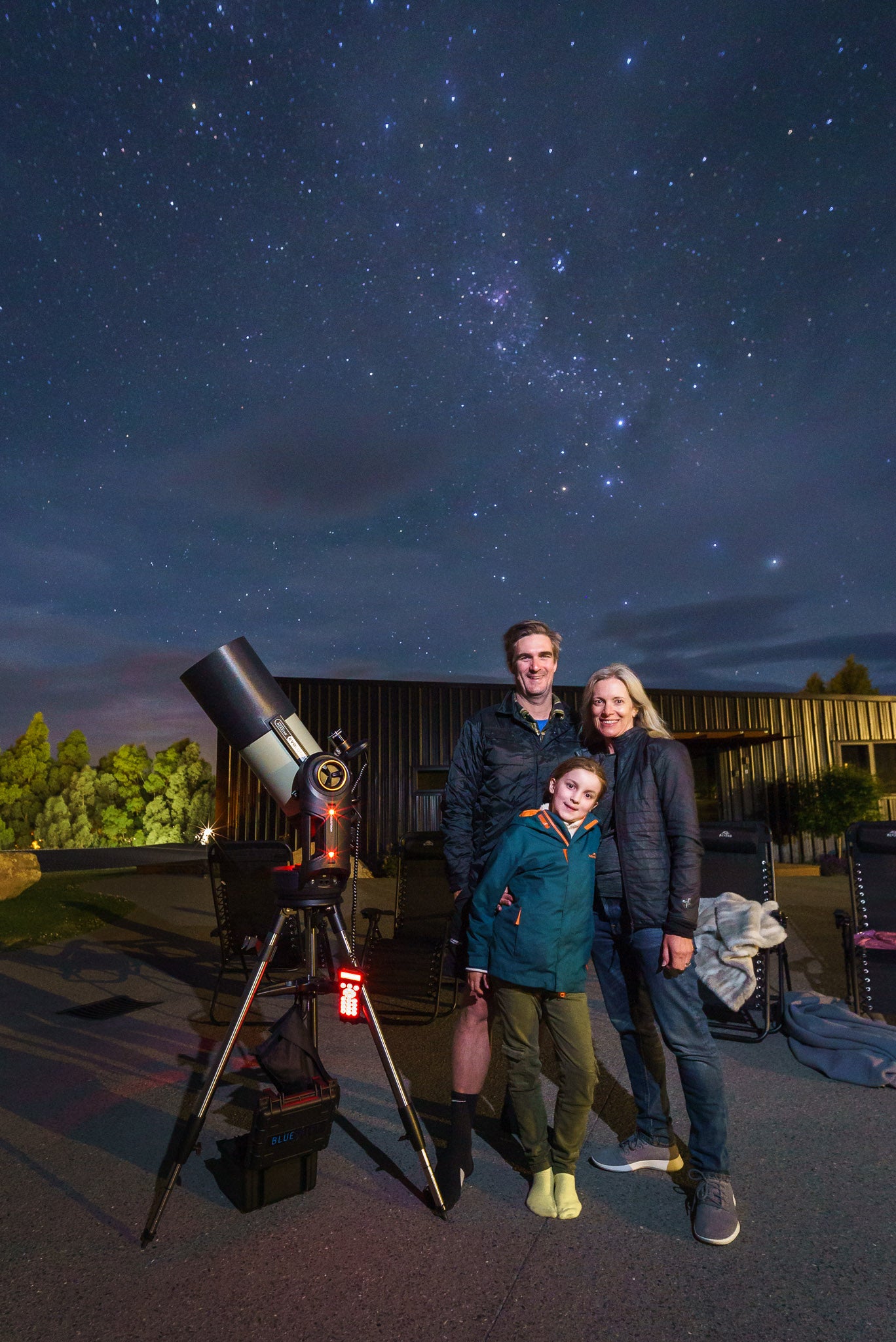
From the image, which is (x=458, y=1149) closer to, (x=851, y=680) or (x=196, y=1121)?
(x=196, y=1121)

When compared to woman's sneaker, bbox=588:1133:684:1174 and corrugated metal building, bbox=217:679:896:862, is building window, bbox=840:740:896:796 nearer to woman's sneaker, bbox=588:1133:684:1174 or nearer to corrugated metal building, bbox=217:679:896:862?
corrugated metal building, bbox=217:679:896:862

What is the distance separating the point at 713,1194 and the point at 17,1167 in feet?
8.59

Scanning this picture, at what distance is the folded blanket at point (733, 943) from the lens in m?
4.23

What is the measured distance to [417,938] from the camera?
5.64 m

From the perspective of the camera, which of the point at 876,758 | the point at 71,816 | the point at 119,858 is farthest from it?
the point at 71,816

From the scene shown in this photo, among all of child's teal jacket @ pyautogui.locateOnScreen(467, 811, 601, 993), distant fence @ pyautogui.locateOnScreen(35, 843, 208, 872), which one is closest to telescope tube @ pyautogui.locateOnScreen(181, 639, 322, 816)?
child's teal jacket @ pyautogui.locateOnScreen(467, 811, 601, 993)

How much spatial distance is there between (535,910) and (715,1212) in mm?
1087

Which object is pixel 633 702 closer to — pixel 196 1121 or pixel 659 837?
pixel 659 837

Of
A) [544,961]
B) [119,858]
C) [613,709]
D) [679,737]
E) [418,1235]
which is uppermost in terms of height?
[679,737]

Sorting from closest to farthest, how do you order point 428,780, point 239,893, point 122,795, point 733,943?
point 733,943 → point 239,893 → point 428,780 → point 122,795

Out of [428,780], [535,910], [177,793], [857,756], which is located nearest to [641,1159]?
[535,910]

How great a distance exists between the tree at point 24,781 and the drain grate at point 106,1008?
Answer: 3192 cm

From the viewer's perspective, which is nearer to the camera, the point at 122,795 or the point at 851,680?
the point at 122,795

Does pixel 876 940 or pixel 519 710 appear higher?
pixel 519 710
